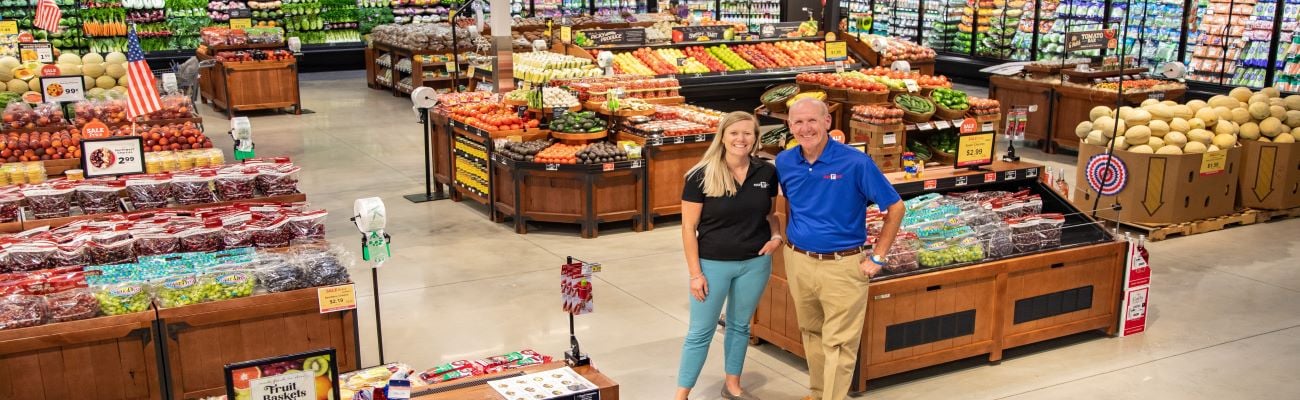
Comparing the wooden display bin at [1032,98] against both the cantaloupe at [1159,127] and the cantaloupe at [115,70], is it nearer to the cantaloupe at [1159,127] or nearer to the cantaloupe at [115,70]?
the cantaloupe at [1159,127]

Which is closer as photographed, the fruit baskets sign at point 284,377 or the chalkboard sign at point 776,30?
the fruit baskets sign at point 284,377

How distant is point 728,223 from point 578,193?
3.93 m

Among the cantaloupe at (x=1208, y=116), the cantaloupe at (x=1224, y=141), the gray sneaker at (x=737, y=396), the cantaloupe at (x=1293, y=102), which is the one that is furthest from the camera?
the cantaloupe at (x=1293, y=102)

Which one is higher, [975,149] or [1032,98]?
[975,149]

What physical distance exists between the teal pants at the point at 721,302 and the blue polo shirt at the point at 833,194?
9.4 inches

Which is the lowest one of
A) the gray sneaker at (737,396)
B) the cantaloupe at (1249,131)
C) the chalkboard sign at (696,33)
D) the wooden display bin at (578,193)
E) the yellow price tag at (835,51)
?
the gray sneaker at (737,396)

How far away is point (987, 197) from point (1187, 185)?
310 centimetres

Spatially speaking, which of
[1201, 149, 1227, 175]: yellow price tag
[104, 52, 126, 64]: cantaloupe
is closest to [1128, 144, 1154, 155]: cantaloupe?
[1201, 149, 1227, 175]: yellow price tag

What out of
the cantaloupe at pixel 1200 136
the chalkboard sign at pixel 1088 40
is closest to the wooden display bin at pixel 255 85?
the chalkboard sign at pixel 1088 40

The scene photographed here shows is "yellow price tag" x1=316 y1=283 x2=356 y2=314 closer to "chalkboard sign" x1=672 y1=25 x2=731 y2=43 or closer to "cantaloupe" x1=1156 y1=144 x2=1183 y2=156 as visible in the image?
"cantaloupe" x1=1156 y1=144 x2=1183 y2=156

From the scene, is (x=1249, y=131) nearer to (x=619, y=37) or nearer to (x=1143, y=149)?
(x=1143, y=149)

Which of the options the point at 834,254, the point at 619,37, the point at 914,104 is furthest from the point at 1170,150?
the point at 619,37

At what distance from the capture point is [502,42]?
418 inches

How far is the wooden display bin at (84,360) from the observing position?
175 inches
